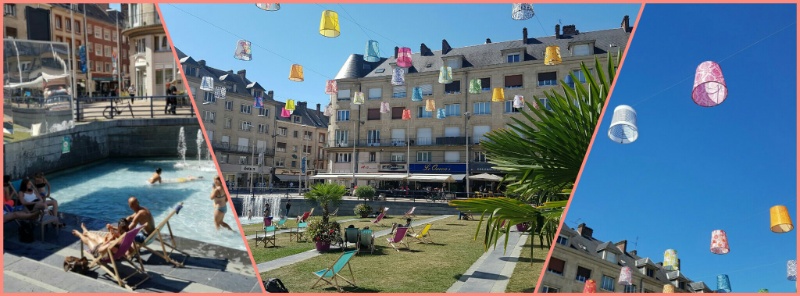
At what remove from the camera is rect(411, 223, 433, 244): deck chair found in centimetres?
572

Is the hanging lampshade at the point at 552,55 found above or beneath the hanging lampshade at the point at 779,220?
above

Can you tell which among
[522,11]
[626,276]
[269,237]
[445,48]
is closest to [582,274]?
[626,276]

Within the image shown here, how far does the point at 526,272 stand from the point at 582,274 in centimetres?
162

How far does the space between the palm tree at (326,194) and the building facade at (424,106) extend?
0.31m

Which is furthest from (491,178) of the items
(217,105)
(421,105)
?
(217,105)

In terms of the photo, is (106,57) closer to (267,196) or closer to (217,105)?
(217,105)

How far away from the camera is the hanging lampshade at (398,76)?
677cm

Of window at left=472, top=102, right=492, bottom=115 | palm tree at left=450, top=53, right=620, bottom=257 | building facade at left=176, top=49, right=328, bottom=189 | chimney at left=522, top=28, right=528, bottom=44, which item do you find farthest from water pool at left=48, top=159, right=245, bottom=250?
chimney at left=522, top=28, right=528, bottom=44

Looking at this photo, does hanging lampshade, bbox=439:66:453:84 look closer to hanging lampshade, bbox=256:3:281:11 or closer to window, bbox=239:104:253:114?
hanging lampshade, bbox=256:3:281:11

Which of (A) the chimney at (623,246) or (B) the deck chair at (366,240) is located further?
(B) the deck chair at (366,240)

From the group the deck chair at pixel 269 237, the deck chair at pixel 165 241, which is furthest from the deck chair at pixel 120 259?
the deck chair at pixel 269 237

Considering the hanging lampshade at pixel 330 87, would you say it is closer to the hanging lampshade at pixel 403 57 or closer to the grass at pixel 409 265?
the hanging lampshade at pixel 403 57

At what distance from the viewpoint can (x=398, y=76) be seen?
679 cm

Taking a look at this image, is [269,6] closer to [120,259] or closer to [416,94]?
[416,94]
